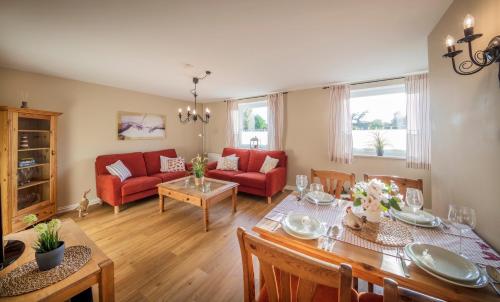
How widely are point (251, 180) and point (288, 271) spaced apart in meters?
2.80

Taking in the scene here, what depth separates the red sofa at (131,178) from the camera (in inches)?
116

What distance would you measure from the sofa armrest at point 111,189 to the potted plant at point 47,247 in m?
2.16

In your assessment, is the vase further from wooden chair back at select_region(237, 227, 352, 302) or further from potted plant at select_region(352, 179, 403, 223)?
wooden chair back at select_region(237, 227, 352, 302)

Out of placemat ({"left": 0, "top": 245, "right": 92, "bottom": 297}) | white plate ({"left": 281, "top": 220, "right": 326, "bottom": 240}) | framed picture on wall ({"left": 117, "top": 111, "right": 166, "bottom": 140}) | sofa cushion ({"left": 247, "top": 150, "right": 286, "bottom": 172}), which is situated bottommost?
placemat ({"left": 0, "top": 245, "right": 92, "bottom": 297})

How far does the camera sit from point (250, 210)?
311cm

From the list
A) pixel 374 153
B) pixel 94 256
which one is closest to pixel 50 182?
pixel 94 256

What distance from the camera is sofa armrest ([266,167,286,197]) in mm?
3363

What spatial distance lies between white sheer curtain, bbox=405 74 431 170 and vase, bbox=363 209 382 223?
2.47 meters

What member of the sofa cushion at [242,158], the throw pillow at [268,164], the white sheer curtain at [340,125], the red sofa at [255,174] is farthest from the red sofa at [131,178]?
the white sheer curtain at [340,125]

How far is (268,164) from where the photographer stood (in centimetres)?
386

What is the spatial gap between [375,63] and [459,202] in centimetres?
197

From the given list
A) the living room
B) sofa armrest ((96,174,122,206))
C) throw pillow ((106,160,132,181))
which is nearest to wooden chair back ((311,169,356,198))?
the living room

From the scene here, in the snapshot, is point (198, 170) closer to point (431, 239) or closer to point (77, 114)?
point (77, 114)

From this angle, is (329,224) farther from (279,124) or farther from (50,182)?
(50,182)
